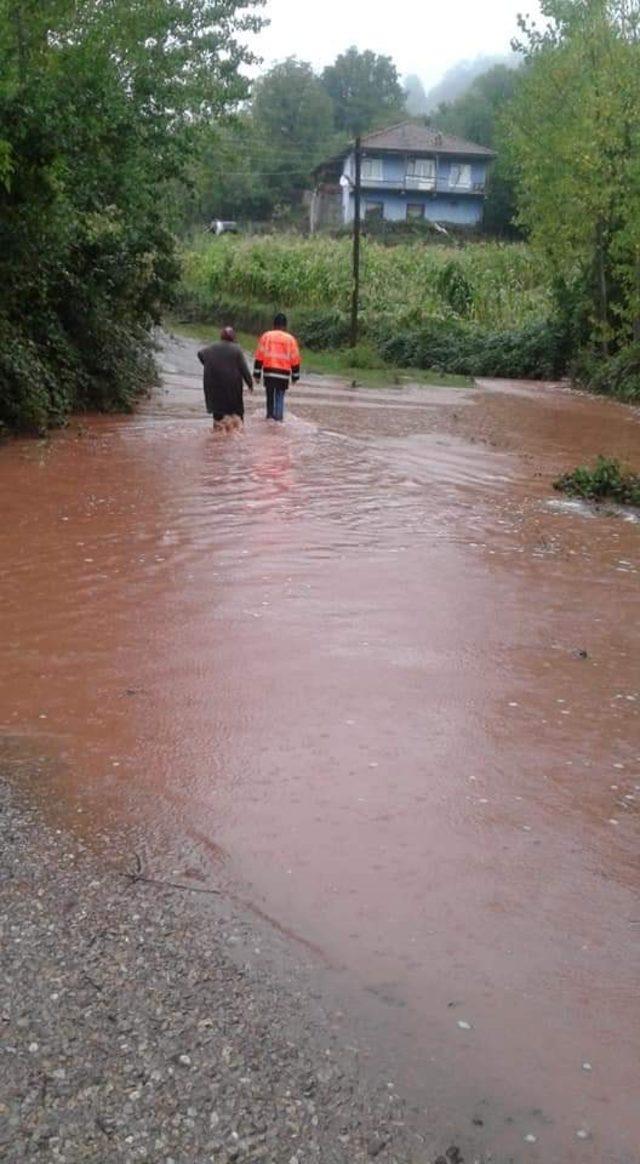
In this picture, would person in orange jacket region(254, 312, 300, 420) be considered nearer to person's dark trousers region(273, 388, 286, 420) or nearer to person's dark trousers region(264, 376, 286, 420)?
person's dark trousers region(264, 376, 286, 420)

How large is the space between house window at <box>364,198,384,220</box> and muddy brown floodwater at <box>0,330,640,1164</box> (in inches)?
2568

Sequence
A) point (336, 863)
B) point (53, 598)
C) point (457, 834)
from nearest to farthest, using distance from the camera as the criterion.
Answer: point (336, 863), point (457, 834), point (53, 598)

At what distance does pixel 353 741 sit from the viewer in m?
6.09

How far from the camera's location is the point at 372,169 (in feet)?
257

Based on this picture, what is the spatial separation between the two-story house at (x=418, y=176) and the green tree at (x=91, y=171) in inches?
2309

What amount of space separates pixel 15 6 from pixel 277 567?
26.2 ft

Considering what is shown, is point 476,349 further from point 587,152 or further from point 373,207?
point 373,207

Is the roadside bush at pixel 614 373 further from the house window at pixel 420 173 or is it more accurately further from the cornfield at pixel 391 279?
the house window at pixel 420 173

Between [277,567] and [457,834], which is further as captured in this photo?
[277,567]

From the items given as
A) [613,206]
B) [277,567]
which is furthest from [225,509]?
[613,206]

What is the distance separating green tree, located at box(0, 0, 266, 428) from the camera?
13.9 meters

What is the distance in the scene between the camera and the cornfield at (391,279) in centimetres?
4734

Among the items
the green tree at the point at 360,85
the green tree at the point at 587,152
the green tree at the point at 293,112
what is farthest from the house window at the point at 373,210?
the green tree at the point at 360,85

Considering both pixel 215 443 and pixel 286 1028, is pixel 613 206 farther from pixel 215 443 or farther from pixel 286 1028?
pixel 286 1028
